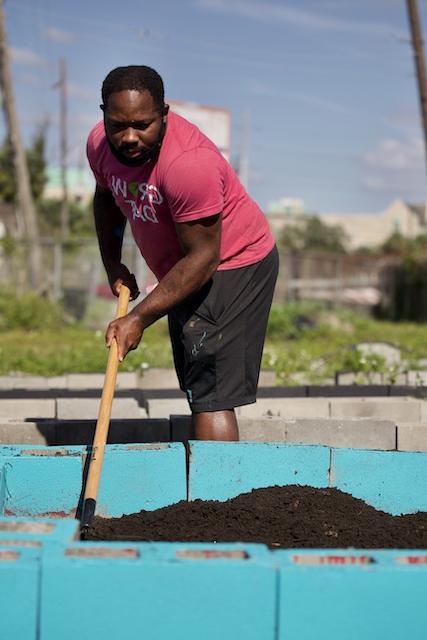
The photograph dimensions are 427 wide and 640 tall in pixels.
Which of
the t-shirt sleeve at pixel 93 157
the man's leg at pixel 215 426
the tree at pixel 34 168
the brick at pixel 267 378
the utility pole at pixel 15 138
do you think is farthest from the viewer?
the tree at pixel 34 168

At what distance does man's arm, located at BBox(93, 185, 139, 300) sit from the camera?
14.4ft

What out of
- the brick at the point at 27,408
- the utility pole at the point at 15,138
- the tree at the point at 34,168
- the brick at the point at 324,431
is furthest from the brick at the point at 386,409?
the tree at the point at 34,168

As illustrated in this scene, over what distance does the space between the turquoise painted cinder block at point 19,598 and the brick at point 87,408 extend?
3303 millimetres

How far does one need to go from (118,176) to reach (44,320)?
44.0ft

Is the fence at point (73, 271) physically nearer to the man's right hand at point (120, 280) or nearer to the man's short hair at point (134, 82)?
the man's right hand at point (120, 280)

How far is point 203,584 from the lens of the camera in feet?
7.77

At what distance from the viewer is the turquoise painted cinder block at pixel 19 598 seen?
2.35 metres

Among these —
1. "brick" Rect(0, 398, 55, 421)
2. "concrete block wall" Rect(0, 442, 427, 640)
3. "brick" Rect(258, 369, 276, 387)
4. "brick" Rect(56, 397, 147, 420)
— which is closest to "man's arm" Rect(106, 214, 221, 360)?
"concrete block wall" Rect(0, 442, 427, 640)

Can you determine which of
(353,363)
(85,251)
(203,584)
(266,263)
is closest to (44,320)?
(85,251)

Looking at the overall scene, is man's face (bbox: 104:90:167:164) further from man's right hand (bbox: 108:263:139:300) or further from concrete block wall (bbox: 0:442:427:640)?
Answer: concrete block wall (bbox: 0:442:427:640)

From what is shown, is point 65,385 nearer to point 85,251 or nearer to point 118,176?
point 118,176

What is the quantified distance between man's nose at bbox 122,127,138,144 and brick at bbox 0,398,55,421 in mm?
2582

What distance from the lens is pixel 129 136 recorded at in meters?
3.55

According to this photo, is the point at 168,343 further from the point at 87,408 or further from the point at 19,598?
the point at 19,598
